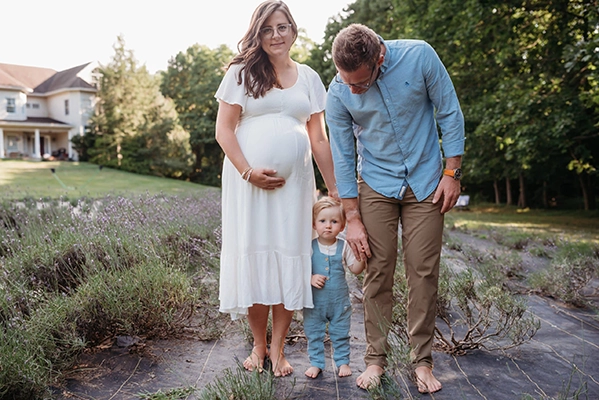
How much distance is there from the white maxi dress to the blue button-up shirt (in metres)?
0.30

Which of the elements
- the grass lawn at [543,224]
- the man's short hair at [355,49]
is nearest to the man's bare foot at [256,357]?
the man's short hair at [355,49]

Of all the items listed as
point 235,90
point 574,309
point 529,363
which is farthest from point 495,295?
point 235,90

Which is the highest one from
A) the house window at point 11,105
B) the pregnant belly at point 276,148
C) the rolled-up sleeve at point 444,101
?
the house window at point 11,105

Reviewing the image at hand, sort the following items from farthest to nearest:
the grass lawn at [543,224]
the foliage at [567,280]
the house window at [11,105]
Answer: the house window at [11,105], the grass lawn at [543,224], the foliage at [567,280]

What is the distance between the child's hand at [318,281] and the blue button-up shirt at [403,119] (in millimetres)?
531

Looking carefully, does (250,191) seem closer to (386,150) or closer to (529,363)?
(386,150)

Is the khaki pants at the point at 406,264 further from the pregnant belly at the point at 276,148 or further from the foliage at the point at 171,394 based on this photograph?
the foliage at the point at 171,394

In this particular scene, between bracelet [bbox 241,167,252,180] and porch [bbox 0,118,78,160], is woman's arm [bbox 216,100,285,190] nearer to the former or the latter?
bracelet [bbox 241,167,252,180]

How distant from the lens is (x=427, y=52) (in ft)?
9.98

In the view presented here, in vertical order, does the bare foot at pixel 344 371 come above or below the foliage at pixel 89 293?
below

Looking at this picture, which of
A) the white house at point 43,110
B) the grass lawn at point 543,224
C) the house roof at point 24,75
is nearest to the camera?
the grass lawn at point 543,224

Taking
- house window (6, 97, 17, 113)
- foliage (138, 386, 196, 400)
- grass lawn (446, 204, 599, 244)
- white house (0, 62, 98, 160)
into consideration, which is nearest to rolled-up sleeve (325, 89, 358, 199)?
foliage (138, 386, 196, 400)

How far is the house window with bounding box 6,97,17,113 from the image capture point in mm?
42981

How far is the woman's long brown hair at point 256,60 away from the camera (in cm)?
331
